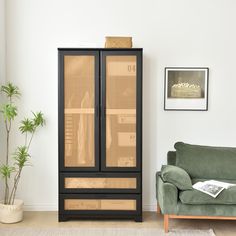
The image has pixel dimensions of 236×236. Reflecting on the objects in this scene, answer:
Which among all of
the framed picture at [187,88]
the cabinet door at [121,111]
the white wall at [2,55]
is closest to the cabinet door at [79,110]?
the cabinet door at [121,111]

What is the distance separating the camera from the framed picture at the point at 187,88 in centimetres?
496

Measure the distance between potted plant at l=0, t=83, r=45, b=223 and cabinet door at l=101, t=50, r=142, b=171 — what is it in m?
0.89

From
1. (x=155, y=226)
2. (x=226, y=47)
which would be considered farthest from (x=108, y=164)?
(x=226, y=47)

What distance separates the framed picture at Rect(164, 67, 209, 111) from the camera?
4957 mm

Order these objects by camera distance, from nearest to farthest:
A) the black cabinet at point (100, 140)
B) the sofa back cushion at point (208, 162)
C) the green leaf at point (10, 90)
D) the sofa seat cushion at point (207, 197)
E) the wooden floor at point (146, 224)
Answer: the sofa seat cushion at point (207, 197)
the wooden floor at point (146, 224)
the black cabinet at point (100, 140)
the sofa back cushion at point (208, 162)
the green leaf at point (10, 90)

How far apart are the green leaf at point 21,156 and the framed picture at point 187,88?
1.75 metres

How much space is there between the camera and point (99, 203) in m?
4.62

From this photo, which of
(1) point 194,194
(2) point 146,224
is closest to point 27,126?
(2) point 146,224

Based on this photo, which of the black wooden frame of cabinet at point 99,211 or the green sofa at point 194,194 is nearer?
the green sofa at point 194,194

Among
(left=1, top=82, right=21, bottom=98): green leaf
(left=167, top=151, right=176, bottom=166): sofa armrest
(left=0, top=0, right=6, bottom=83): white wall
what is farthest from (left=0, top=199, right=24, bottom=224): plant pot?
(left=167, top=151, right=176, bottom=166): sofa armrest

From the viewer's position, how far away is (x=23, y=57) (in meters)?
5.01

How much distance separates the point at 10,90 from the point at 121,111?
130 cm

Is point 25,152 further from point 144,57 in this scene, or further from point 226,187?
point 226,187

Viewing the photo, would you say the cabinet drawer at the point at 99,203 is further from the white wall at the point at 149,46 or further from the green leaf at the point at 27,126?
the green leaf at the point at 27,126
